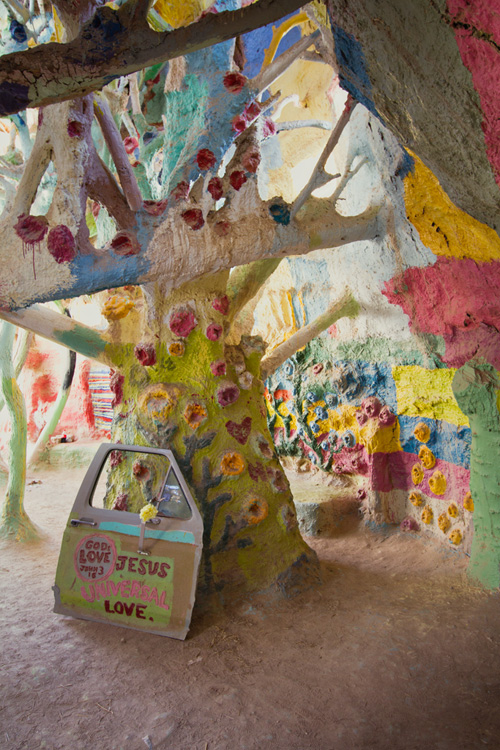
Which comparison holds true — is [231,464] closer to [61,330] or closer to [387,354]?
[61,330]

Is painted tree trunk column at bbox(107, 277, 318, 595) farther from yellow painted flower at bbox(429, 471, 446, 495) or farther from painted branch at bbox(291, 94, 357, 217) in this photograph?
yellow painted flower at bbox(429, 471, 446, 495)

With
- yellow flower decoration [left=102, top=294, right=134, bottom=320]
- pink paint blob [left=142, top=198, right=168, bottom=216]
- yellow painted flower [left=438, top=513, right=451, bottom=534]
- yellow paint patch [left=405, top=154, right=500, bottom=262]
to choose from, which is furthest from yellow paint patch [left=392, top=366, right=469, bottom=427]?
pink paint blob [left=142, top=198, right=168, bottom=216]

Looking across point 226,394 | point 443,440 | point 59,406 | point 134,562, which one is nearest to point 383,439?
point 443,440

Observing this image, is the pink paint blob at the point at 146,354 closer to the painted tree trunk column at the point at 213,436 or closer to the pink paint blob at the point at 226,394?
the painted tree trunk column at the point at 213,436

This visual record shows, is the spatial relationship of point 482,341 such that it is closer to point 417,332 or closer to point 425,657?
point 417,332

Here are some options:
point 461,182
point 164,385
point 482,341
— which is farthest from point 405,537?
point 461,182

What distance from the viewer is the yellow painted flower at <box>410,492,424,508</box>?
16.2 feet

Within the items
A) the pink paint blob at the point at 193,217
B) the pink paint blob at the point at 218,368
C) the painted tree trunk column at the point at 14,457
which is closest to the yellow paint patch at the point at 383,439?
the pink paint blob at the point at 218,368

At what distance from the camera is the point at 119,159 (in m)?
3.40

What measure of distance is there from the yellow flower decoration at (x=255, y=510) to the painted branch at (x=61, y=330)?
1534 millimetres

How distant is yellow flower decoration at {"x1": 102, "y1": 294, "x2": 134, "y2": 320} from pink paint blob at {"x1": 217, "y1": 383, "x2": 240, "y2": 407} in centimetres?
96

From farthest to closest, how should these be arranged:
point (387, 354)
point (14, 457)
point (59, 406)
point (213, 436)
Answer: point (59, 406) → point (14, 457) → point (387, 354) → point (213, 436)

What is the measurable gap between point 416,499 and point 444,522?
1.24ft

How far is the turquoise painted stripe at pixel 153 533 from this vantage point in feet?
10.0
